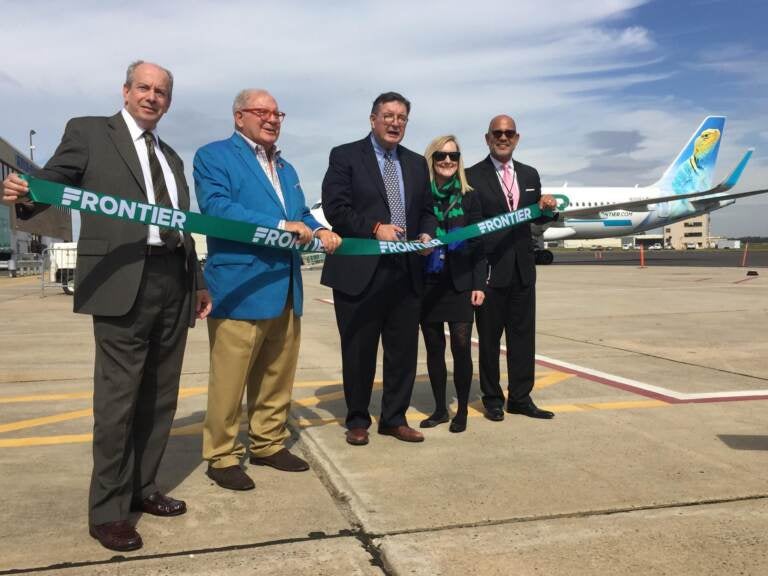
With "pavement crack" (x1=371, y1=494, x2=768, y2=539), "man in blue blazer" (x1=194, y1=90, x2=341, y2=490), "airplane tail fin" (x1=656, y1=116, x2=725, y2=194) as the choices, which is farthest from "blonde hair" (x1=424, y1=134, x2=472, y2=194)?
"airplane tail fin" (x1=656, y1=116, x2=725, y2=194)

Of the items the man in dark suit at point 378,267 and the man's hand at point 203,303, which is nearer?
the man's hand at point 203,303

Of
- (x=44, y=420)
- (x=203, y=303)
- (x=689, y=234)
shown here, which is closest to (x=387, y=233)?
(x=203, y=303)

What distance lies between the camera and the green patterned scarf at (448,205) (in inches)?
178

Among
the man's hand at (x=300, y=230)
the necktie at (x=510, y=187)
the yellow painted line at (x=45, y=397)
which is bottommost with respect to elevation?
the yellow painted line at (x=45, y=397)

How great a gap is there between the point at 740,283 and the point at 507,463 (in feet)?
51.5

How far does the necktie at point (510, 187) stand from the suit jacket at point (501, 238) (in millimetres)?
37

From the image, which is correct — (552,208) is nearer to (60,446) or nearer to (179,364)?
(179,364)

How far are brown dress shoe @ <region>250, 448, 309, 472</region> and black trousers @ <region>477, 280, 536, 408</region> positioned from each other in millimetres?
1656

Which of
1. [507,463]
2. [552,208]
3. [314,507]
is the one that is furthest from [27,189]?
[552,208]

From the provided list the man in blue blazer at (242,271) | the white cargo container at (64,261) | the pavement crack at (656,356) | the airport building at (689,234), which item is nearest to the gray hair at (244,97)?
the man in blue blazer at (242,271)

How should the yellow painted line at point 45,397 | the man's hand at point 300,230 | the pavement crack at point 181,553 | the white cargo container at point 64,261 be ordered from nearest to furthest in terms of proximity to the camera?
the pavement crack at point 181,553
the man's hand at point 300,230
the yellow painted line at point 45,397
the white cargo container at point 64,261

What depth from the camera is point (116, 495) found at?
2.78 m

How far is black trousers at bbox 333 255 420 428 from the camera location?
4.12 meters

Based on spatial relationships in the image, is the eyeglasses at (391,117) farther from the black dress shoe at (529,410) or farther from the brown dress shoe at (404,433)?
the black dress shoe at (529,410)
